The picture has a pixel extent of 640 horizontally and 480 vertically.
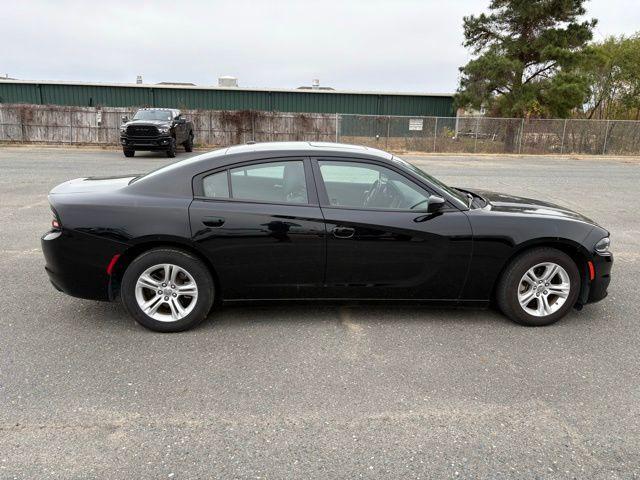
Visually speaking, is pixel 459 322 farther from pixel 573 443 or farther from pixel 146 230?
pixel 146 230

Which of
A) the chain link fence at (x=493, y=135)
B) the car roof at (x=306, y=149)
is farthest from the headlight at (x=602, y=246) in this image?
the chain link fence at (x=493, y=135)

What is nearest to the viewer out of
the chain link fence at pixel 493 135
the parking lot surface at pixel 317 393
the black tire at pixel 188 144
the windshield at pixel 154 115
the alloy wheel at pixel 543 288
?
the parking lot surface at pixel 317 393

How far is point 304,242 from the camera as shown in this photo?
3.96 m

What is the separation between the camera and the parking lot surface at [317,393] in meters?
2.57

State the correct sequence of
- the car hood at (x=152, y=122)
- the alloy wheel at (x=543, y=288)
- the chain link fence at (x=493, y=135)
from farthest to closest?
the chain link fence at (x=493, y=135)
the car hood at (x=152, y=122)
the alloy wheel at (x=543, y=288)

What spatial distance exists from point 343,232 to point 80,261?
6.82ft

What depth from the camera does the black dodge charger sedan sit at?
3914mm

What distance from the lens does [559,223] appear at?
13.6 ft

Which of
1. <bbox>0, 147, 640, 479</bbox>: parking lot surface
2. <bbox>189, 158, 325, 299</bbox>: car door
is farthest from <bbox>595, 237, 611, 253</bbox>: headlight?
<bbox>189, 158, 325, 299</bbox>: car door

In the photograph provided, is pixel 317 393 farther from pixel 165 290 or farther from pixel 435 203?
pixel 435 203

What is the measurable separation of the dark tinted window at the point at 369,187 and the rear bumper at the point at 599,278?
5.09ft

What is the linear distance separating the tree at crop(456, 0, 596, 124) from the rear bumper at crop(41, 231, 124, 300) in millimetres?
25114

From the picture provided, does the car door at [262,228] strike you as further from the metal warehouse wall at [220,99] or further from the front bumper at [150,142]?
the metal warehouse wall at [220,99]

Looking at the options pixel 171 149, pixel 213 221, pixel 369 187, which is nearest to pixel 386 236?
pixel 369 187
